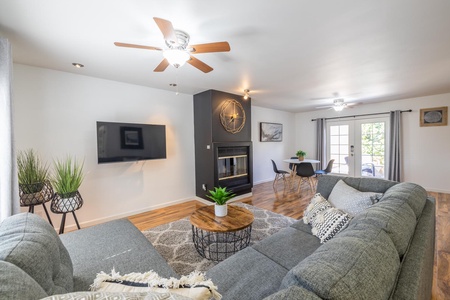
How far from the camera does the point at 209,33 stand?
1.84 meters

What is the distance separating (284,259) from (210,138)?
2734 millimetres

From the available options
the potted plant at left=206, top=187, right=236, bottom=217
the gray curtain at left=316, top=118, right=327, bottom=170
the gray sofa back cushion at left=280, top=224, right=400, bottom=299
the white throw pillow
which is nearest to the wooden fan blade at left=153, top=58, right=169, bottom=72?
the potted plant at left=206, top=187, right=236, bottom=217

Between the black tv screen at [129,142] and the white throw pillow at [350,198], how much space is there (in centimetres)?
278

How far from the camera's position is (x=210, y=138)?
Result: 378cm

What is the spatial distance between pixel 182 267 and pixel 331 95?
4423mm

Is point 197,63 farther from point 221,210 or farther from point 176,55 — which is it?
point 221,210

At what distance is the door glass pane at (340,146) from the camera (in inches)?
230

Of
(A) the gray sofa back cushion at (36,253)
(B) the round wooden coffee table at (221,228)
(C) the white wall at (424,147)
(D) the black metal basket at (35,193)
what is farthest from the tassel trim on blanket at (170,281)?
(C) the white wall at (424,147)

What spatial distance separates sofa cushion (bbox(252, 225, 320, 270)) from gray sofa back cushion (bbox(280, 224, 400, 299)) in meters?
0.64

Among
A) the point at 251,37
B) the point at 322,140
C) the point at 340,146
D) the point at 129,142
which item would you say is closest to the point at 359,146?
the point at 340,146

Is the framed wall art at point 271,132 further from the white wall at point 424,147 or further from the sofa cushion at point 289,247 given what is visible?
the sofa cushion at point 289,247

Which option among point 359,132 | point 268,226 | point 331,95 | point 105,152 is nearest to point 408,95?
point 359,132

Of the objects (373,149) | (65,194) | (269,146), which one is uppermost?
(269,146)

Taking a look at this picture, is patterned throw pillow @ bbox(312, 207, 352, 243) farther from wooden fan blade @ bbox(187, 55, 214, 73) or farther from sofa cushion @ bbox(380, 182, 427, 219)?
wooden fan blade @ bbox(187, 55, 214, 73)
